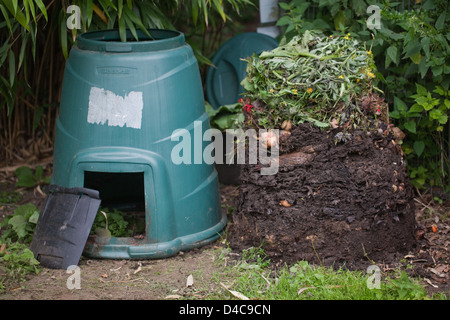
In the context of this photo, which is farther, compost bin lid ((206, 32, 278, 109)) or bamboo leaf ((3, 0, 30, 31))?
compost bin lid ((206, 32, 278, 109))

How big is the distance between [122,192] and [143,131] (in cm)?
86

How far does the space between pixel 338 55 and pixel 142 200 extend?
1.53 meters

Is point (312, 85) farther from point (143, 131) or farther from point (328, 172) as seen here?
point (143, 131)

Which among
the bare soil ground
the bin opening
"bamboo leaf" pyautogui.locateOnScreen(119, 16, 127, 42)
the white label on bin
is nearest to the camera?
the bare soil ground

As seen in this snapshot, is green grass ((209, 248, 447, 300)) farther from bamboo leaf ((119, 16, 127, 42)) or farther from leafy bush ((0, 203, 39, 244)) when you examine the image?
bamboo leaf ((119, 16, 127, 42))

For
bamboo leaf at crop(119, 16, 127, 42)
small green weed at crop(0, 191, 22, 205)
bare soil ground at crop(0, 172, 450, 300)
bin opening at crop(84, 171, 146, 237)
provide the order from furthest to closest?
small green weed at crop(0, 191, 22, 205) < bin opening at crop(84, 171, 146, 237) < bamboo leaf at crop(119, 16, 127, 42) < bare soil ground at crop(0, 172, 450, 300)

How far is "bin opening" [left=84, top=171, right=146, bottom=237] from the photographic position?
3771 mm

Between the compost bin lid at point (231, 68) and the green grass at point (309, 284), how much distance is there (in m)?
1.72

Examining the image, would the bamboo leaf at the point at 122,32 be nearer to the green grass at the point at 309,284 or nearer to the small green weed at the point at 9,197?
the green grass at the point at 309,284

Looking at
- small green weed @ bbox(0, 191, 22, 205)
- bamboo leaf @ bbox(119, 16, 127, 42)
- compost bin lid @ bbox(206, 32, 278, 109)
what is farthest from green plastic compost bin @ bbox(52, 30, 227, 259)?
compost bin lid @ bbox(206, 32, 278, 109)

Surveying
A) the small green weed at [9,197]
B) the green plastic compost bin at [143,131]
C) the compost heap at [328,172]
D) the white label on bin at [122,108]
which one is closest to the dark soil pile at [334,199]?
the compost heap at [328,172]

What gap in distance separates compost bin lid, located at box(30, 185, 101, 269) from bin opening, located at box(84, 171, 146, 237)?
540mm

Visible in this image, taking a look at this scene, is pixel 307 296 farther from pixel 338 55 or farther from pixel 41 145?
pixel 41 145

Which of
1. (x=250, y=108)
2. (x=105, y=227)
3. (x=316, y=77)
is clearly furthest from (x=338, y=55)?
(x=105, y=227)
